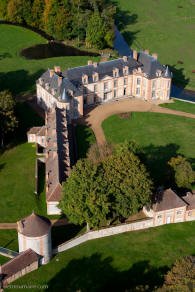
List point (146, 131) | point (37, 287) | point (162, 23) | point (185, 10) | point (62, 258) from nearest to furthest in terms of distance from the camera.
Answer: point (37, 287) < point (62, 258) < point (146, 131) < point (162, 23) < point (185, 10)

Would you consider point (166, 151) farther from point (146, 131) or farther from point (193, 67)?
point (193, 67)

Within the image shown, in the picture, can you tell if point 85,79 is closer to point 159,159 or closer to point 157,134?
point 157,134

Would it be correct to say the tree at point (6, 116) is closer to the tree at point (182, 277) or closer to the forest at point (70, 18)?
the tree at point (182, 277)

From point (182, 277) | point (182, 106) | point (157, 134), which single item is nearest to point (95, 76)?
point (157, 134)

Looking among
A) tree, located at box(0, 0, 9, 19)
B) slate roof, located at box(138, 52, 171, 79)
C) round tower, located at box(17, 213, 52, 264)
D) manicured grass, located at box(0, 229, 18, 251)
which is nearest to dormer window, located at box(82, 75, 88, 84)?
slate roof, located at box(138, 52, 171, 79)

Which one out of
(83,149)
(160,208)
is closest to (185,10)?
(83,149)

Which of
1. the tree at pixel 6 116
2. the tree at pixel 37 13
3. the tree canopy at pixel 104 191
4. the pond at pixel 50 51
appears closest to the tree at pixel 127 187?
the tree canopy at pixel 104 191
